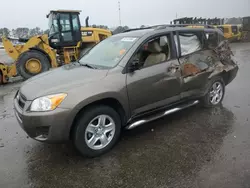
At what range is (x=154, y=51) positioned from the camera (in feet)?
13.1

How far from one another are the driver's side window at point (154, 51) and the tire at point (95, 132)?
104cm

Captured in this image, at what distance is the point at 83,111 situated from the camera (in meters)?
3.05

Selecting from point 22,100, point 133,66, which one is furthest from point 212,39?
point 22,100

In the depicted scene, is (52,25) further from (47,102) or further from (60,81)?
(47,102)

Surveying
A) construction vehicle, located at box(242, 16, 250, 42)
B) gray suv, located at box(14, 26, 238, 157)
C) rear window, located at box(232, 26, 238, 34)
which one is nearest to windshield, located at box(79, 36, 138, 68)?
gray suv, located at box(14, 26, 238, 157)

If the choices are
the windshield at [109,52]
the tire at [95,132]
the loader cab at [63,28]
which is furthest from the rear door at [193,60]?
the loader cab at [63,28]

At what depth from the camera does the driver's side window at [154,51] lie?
3.71m

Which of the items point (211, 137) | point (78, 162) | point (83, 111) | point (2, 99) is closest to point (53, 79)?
point (83, 111)

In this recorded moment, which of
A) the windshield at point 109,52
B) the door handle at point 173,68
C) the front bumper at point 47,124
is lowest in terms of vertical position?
the front bumper at point 47,124

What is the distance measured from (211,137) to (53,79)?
270cm

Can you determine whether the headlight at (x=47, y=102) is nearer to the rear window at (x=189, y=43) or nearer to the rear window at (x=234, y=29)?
the rear window at (x=189, y=43)

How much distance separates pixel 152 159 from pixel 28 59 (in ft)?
25.7

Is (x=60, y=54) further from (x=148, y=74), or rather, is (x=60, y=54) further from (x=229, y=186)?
(x=229, y=186)

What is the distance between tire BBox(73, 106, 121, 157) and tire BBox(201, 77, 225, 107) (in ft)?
7.47
